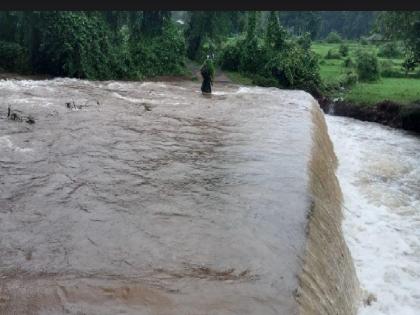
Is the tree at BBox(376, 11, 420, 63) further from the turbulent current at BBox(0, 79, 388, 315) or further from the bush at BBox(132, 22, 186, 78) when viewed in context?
the bush at BBox(132, 22, 186, 78)

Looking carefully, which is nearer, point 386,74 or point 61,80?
point 61,80

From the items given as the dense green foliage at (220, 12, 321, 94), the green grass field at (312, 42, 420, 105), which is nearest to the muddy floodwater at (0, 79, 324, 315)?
the green grass field at (312, 42, 420, 105)

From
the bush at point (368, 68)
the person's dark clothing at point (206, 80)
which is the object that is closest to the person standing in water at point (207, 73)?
the person's dark clothing at point (206, 80)

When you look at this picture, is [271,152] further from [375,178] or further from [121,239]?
[121,239]

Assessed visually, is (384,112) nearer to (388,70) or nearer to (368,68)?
(368,68)

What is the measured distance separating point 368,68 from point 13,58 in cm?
1601

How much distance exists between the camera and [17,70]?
2084cm

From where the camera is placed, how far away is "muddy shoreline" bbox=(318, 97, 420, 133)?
55.1 feet

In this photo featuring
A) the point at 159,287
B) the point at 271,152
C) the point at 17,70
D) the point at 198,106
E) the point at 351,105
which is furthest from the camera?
the point at 17,70

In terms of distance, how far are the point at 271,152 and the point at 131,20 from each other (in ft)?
58.8

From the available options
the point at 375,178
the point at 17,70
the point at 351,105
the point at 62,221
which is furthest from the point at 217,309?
the point at 17,70

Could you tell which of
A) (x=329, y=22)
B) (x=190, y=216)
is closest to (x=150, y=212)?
(x=190, y=216)

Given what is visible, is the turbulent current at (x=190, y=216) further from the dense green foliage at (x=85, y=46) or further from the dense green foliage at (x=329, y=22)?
the dense green foliage at (x=329, y=22)

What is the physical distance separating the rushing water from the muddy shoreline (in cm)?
92
